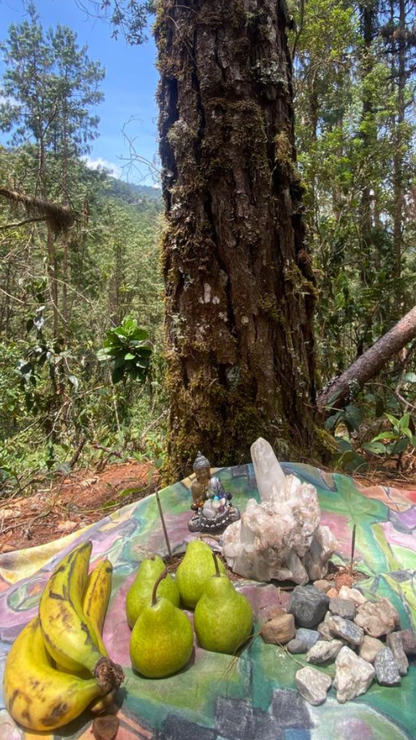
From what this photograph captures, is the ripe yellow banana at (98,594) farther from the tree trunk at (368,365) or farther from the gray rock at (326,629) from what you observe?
the tree trunk at (368,365)

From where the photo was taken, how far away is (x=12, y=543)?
2.23m

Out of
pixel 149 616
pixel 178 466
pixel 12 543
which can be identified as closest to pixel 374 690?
pixel 149 616

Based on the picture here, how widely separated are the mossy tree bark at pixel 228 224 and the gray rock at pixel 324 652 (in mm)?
953

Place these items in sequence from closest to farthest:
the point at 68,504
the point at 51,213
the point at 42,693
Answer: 1. the point at 42,693
2. the point at 68,504
3. the point at 51,213

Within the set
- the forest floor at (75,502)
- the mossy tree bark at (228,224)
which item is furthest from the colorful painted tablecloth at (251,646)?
the forest floor at (75,502)

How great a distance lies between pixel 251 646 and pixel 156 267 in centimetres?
943

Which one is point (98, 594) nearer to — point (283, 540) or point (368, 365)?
point (283, 540)

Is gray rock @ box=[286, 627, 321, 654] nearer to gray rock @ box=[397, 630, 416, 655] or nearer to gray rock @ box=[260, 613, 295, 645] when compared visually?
gray rock @ box=[260, 613, 295, 645]

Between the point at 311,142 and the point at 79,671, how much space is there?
331 inches

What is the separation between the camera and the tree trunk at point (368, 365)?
8.84ft

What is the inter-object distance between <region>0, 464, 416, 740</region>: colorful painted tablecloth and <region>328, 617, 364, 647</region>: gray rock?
9 cm

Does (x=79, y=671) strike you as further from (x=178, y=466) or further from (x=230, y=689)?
(x=178, y=466)

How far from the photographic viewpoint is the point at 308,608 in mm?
1111

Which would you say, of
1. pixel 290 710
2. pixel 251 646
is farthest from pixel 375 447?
pixel 290 710
